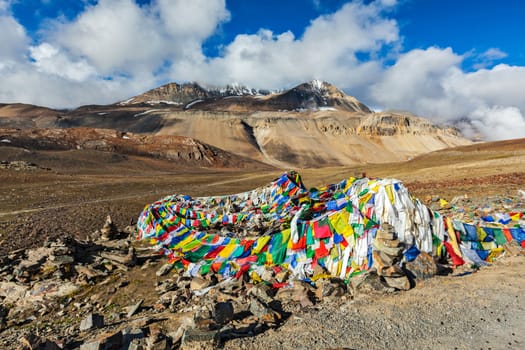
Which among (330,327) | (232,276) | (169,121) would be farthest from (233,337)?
(169,121)

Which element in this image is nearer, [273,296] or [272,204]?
[273,296]

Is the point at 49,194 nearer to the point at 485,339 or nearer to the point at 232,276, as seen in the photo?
the point at 232,276

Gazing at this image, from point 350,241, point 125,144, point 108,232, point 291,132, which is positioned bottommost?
point 108,232

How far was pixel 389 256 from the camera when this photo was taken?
5.54 m

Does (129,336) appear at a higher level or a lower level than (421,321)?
lower

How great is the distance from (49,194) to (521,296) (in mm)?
23364

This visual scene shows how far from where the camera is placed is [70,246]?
8.07 metres

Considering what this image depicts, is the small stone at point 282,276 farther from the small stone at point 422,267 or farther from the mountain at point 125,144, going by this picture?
the mountain at point 125,144

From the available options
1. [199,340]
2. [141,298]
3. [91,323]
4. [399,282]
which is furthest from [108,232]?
[399,282]

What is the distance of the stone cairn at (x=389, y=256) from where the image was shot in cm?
509

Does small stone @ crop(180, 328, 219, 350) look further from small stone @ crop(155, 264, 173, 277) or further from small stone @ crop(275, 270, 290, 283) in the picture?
small stone @ crop(155, 264, 173, 277)

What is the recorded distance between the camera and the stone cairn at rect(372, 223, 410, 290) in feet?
16.7

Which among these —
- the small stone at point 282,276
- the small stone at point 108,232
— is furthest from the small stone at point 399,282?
the small stone at point 108,232

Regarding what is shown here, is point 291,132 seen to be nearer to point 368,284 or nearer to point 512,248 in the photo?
point 512,248
